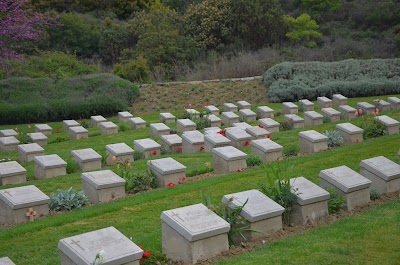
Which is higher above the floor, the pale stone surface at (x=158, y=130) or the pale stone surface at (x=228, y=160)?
the pale stone surface at (x=228, y=160)

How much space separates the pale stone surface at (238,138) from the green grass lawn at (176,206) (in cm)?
91

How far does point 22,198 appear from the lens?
294 inches

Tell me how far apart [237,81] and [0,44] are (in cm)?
847

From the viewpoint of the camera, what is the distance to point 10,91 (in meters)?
17.7

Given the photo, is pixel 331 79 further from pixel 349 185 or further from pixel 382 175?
pixel 349 185

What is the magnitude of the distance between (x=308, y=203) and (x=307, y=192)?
17 cm

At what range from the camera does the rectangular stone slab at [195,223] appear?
568cm

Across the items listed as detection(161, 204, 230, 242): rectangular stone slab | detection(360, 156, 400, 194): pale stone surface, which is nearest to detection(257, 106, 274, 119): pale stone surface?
detection(360, 156, 400, 194): pale stone surface

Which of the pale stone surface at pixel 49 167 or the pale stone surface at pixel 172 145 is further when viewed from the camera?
the pale stone surface at pixel 172 145

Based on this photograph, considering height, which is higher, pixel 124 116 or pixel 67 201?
pixel 67 201

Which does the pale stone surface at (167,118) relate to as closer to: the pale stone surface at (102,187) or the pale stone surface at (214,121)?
the pale stone surface at (214,121)

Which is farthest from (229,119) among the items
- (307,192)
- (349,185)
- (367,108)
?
(307,192)

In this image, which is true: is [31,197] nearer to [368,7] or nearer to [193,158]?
[193,158]

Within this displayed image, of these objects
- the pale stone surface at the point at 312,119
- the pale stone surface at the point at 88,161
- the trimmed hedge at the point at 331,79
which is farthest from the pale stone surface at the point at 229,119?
the pale stone surface at the point at 88,161
